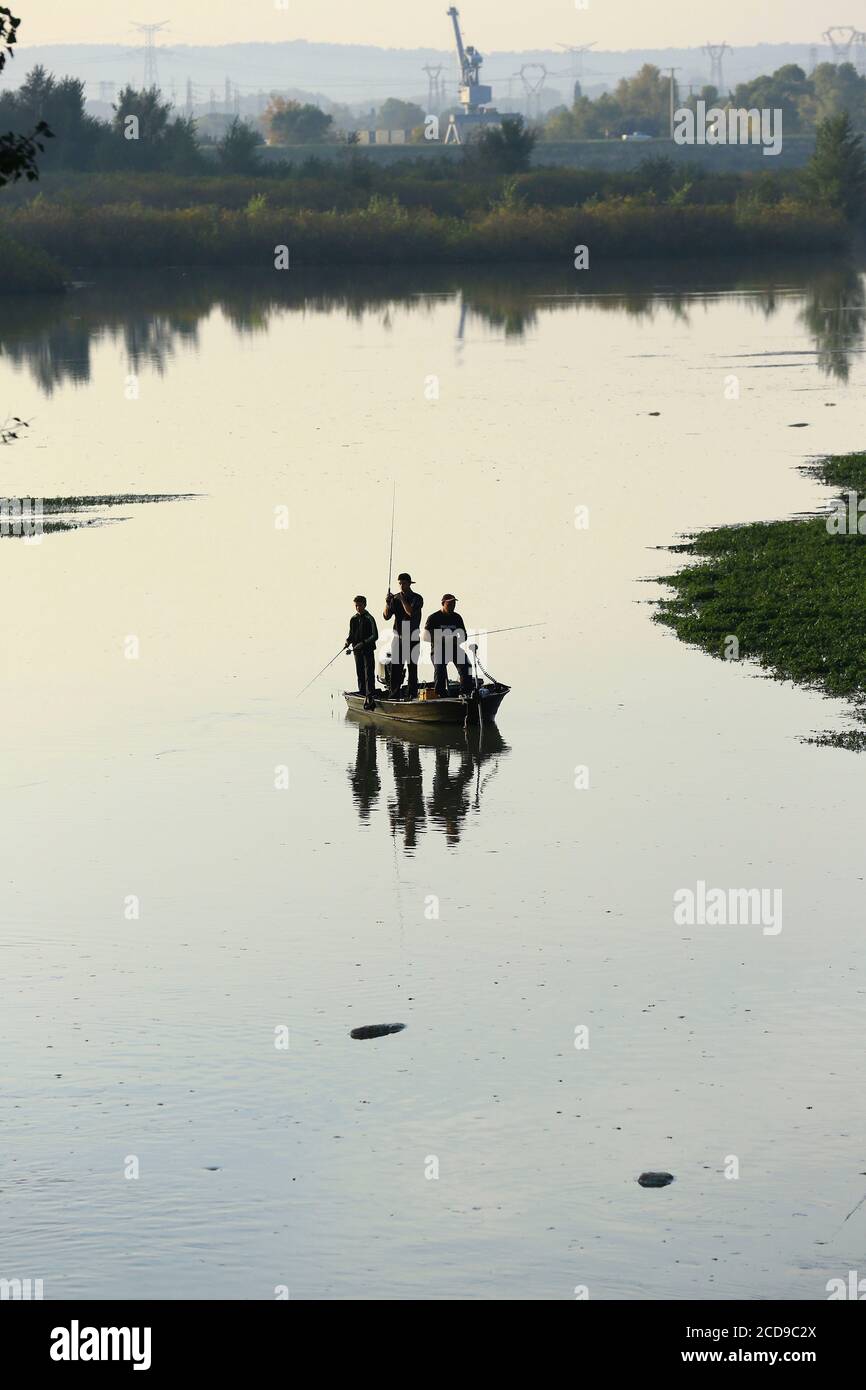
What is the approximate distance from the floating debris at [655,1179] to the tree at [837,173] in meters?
130

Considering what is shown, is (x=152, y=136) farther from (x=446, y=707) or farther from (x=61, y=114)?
(x=446, y=707)

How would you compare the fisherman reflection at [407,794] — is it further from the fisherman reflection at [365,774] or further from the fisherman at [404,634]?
the fisherman at [404,634]

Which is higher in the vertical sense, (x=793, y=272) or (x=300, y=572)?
(x=793, y=272)

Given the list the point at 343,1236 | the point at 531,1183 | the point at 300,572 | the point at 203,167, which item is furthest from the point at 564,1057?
the point at 203,167

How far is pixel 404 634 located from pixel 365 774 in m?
3.11

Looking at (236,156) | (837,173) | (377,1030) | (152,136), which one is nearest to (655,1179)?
(377,1030)

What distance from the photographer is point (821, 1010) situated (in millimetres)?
17906

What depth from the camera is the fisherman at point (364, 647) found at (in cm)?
2798

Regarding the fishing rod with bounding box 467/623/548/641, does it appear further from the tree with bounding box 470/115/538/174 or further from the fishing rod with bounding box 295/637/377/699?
the tree with bounding box 470/115/538/174

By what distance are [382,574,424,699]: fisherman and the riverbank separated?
86.8 m

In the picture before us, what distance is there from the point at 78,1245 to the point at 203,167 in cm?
13921

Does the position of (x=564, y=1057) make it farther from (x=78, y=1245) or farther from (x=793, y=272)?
(x=793, y=272)

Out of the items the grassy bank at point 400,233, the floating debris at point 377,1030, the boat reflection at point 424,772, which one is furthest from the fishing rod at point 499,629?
the grassy bank at point 400,233

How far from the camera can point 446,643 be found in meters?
27.7
